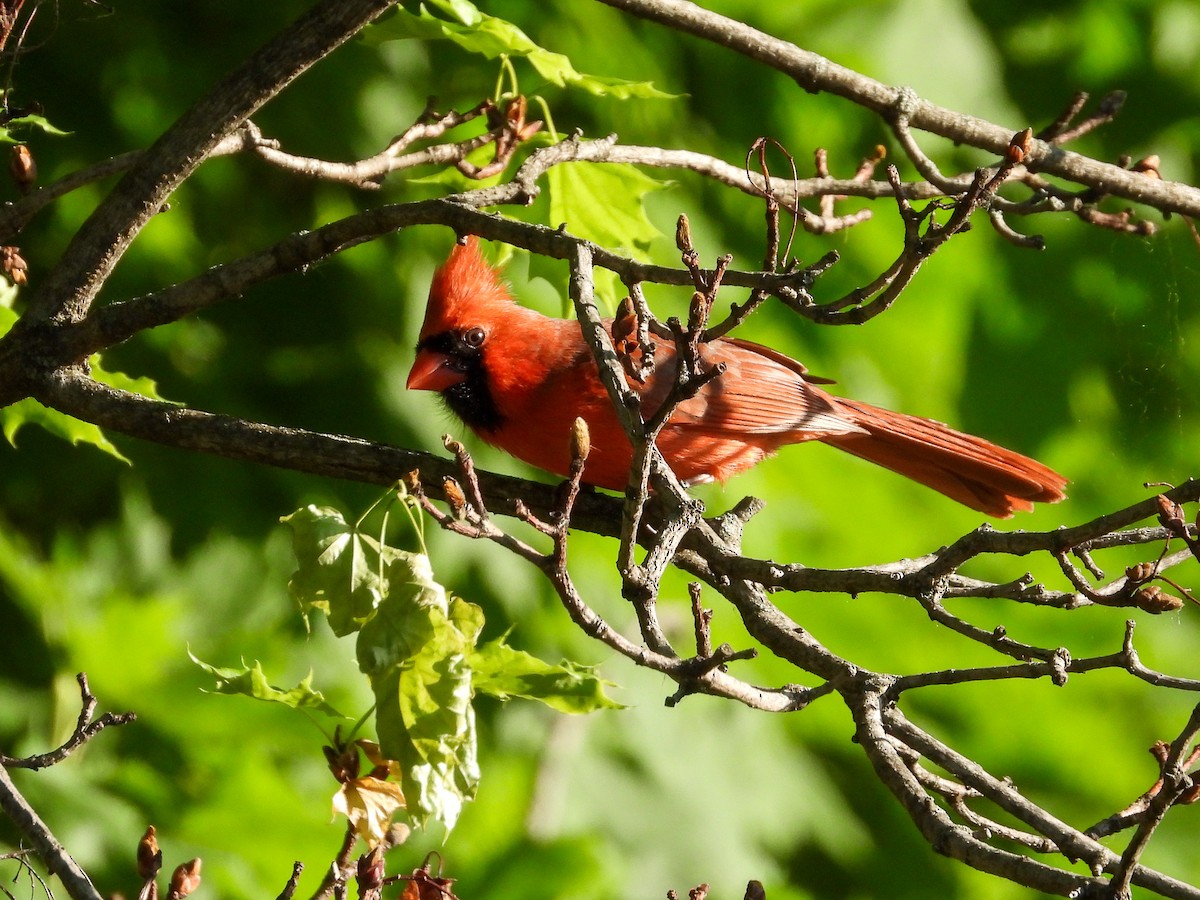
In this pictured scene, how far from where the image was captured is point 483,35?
2295mm

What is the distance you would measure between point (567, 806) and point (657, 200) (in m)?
1.58

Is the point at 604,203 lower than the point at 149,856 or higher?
higher

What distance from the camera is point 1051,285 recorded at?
4098 millimetres

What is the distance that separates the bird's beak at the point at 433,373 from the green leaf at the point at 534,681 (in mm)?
1112

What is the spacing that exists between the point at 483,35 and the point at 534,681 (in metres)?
1.12

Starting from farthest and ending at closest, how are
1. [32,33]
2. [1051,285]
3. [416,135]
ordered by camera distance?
[1051,285] → [32,33] → [416,135]

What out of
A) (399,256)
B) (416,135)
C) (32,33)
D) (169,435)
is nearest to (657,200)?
(399,256)

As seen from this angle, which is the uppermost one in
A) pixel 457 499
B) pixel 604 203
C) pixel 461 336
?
pixel 604 203

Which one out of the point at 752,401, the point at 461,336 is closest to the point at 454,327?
the point at 461,336

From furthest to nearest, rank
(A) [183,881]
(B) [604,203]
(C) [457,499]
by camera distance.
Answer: (B) [604,203]
(A) [183,881]
(C) [457,499]

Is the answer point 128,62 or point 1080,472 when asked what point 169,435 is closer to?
point 128,62

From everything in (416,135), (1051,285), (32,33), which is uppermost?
(1051,285)

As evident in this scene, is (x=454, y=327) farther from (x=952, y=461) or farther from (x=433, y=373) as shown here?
(x=952, y=461)

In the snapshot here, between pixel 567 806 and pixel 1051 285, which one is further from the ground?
pixel 1051 285
